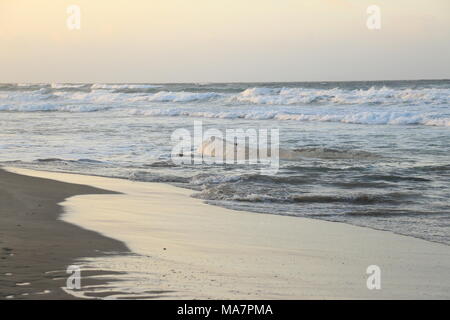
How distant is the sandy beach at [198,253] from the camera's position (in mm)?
4518

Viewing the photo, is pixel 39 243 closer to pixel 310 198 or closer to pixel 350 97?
pixel 310 198

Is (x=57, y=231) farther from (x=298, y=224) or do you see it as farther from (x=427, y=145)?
(x=427, y=145)

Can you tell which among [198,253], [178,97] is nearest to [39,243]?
[198,253]

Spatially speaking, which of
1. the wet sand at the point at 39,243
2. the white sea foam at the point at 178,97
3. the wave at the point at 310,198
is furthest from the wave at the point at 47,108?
the wet sand at the point at 39,243

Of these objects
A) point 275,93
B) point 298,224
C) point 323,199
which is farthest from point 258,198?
point 275,93

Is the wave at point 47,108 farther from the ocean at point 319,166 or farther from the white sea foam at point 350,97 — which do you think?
the ocean at point 319,166

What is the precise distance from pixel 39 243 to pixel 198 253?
4.55 ft

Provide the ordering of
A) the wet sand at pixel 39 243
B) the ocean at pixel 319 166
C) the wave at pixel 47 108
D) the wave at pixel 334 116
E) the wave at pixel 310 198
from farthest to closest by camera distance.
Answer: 1. the wave at pixel 47 108
2. the wave at pixel 334 116
3. the wave at pixel 310 198
4. the ocean at pixel 319 166
5. the wet sand at pixel 39 243

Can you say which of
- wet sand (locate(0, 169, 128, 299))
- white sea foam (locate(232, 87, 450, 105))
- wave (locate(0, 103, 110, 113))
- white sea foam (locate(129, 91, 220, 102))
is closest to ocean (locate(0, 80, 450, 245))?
wet sand (locate(0, 169, 128, 299))

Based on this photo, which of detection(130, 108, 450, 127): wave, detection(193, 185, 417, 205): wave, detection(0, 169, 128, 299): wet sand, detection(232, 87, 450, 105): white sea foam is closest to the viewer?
detection(0, 169, 128, 299): wet sand

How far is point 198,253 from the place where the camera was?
561cm

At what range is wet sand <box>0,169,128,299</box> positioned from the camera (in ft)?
14.5

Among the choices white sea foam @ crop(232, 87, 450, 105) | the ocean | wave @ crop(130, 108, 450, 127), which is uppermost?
white sea foam @ crop(232, 87, 450, 105)

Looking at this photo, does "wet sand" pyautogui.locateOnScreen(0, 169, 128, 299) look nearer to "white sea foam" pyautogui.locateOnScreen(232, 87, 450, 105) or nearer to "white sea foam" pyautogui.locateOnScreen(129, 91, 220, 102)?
"white sea foam" pyautogui.locateOnScreen(232, 87, 450, 105)
